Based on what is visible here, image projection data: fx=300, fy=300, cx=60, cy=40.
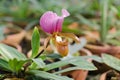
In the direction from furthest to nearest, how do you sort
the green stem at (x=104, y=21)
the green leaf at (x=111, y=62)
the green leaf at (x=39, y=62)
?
1. the green stem at (x=104, y=21)
2. the green leaf at (x=111, y=62)
3. the green leaf at (x=39, y=62)

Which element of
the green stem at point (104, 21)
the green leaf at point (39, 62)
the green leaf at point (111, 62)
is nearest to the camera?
the green leaf at point (39, 62)

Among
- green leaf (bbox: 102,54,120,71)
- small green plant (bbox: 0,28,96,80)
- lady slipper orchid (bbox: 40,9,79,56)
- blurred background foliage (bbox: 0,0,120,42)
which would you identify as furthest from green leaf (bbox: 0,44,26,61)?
→ blurred background foliage (bbox: 0,0,120,42)

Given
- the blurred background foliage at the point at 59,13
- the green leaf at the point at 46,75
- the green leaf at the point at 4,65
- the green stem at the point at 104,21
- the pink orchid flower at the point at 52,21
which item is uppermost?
the blurred background foliage at the point at 59,13

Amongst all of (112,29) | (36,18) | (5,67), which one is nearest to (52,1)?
(36,18)

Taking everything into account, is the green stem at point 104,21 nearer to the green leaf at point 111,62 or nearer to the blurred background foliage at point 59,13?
the blurred background foliage at point 59,13

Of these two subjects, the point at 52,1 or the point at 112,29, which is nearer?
the point at 112,29

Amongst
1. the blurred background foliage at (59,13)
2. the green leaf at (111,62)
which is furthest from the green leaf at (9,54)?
the blurred background foliage at (59,13)

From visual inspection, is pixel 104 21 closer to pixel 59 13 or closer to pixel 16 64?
pixel 59 13

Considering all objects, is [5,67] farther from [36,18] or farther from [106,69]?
[36,18]
